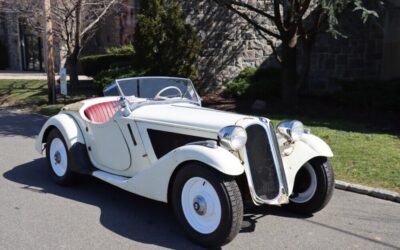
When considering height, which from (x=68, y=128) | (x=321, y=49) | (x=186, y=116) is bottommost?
(x=68, y=128)

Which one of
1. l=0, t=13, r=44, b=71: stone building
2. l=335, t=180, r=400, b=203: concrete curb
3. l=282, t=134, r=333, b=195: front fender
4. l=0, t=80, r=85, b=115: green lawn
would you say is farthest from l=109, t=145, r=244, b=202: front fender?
l=0, t=13, r=44, b=71: stone building

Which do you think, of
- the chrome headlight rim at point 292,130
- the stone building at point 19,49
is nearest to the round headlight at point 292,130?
the chrome headlight rim at point 292,130

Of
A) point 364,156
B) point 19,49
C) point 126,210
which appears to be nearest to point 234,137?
point 126,210

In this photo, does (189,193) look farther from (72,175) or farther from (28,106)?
(28,106)

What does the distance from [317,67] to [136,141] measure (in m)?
10.0

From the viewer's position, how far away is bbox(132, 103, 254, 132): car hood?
4758 mm

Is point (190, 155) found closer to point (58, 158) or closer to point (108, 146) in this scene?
point (108, 146)

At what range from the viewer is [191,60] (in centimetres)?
1395

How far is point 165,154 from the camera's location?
5043 millimetres

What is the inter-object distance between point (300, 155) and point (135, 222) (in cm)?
183

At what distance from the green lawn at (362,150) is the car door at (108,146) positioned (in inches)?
116

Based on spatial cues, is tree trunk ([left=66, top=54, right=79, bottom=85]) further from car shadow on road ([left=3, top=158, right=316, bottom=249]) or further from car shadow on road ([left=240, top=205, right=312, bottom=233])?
car shadow on road ([left=240, top=205, right=312, bottom=233])

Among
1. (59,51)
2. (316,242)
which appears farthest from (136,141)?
(59,51)

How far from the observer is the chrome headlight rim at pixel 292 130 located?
200 inches
